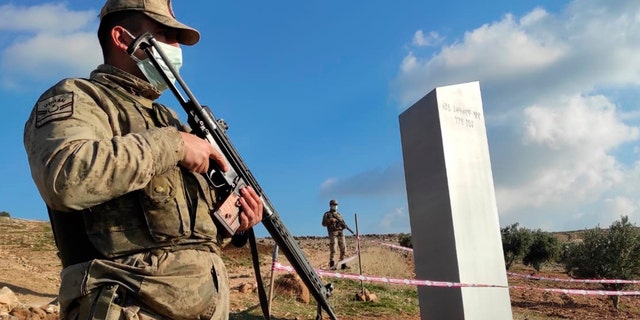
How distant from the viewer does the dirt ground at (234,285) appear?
30.3 ft

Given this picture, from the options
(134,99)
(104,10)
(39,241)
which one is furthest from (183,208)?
(39,241)

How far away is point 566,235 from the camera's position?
135 ft

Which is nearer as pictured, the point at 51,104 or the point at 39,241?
the point at 51,104

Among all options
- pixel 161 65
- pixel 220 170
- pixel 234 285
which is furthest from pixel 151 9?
pixel 234 285

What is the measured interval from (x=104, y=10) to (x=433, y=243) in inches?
234

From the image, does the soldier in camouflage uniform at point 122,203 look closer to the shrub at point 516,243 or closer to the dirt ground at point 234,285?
the dirt ground at point 234,285

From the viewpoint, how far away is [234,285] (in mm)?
11055

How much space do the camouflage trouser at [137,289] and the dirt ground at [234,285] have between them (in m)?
6.66

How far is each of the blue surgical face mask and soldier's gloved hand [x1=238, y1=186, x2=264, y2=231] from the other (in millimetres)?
552

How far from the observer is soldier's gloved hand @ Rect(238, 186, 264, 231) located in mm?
2111

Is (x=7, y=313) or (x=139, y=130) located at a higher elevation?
(x=139, y=130)

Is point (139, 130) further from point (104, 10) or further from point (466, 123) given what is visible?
point (466, 123)

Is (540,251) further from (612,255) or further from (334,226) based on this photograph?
(334,226)

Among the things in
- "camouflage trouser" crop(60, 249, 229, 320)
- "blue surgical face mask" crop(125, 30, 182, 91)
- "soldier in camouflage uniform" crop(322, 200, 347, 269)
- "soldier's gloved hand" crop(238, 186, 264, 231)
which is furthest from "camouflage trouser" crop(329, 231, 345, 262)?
"camouflage trouser" crop(60, 249, 229, 320)
